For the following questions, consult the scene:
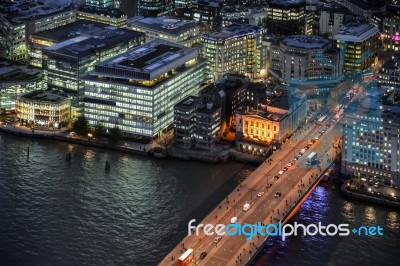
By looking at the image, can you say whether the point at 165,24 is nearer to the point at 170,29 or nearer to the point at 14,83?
the point at 170,29

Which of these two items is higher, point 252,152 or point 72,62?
point 72,62

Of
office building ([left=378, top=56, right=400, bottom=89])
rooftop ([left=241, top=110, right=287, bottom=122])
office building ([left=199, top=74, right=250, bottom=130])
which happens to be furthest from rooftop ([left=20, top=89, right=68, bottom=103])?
office building ([left=378, top=56, right=400, bottom=89])

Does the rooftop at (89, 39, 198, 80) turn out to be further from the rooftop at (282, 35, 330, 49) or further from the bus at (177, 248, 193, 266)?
the bus at (177, 248, 193, 266)

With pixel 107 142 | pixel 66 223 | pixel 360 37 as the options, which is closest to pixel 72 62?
pixel 107 142

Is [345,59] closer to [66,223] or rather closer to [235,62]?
[235,62]

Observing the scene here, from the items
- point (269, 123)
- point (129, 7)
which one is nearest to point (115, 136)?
point (269, 123)
